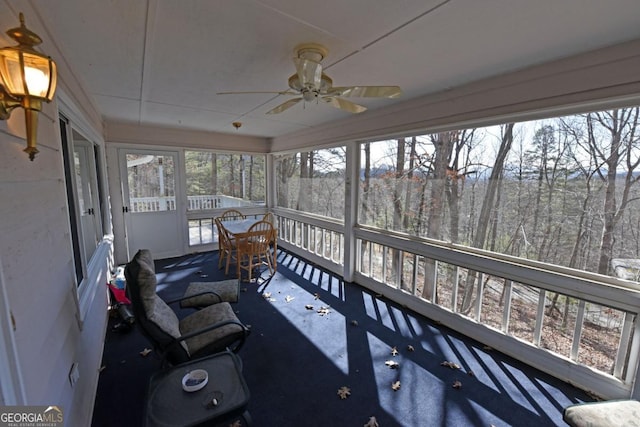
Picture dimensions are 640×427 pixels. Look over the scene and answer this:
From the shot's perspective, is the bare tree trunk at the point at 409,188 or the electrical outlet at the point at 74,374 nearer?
the electrical outlet at the point at 74,374

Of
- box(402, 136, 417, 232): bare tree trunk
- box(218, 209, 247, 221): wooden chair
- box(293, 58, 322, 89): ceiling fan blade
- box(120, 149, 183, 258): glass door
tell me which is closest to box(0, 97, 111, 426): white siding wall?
box(293, 58, 322, 89): ceiling fan blade

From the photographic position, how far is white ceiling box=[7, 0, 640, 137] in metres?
1.34

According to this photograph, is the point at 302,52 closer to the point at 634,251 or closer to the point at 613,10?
the point at 613,10

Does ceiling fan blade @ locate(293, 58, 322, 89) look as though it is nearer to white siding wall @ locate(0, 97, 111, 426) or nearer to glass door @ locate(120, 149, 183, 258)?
white siding wall @ locate(0, 97, 111, 426)

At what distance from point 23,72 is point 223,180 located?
15.8ft

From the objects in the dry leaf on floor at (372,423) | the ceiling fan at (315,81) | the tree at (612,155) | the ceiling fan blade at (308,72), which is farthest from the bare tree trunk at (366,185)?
the dry leaf on floor at (372,423)

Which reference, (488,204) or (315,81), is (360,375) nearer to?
(488,204)

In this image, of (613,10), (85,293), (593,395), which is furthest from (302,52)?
(593,395)

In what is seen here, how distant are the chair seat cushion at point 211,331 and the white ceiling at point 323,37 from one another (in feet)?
6.49

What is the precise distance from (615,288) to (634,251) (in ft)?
0.93

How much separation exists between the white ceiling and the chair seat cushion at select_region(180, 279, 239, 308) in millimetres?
1952

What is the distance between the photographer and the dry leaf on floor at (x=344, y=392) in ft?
6.53

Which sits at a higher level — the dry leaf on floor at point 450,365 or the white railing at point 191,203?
the white railing at point 191,203

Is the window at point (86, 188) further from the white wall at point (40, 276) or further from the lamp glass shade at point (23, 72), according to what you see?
the lamp glass shade at point (23, 72)
